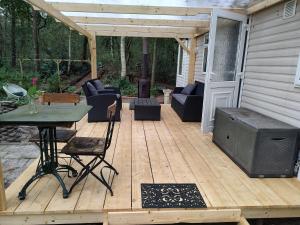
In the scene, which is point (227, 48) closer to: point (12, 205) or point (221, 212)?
point (221, 212)

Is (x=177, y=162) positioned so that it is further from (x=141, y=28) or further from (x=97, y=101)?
(x=141, y=28)

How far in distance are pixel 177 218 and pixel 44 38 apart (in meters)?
17.8

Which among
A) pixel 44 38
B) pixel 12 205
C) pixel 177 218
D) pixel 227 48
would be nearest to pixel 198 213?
pixel 177 218

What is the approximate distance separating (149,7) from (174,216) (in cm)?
345

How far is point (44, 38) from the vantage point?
16.8 m

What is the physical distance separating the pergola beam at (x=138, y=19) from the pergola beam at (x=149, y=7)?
0.91 metres

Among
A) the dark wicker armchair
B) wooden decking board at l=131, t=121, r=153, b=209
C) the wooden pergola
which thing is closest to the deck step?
wooden decking board at l=131, t=121, r=153, b=209

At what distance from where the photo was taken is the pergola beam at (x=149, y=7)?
13.2ft

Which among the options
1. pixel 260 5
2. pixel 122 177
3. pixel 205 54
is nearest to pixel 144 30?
pixel 205 54

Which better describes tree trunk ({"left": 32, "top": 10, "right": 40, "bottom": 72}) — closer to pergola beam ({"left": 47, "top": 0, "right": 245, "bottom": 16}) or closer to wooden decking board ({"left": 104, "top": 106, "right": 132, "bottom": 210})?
pergola beam ({"left": 47, "top": 0, "right": 245, "bottom": 16})

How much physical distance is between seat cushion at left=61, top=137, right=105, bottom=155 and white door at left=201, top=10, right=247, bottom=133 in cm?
233

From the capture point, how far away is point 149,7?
411 centimetres

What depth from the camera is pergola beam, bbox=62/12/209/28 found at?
5.08m

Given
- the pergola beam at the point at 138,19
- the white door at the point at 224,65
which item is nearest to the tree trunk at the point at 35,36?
the pergola beam at the point at 138,19
